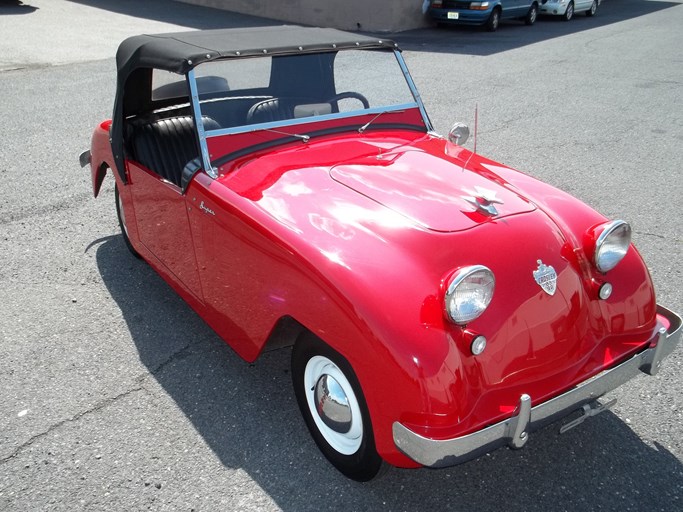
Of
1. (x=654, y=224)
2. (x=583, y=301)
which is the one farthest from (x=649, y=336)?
(x=654, y=224)

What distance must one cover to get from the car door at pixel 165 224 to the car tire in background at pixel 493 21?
13.9m

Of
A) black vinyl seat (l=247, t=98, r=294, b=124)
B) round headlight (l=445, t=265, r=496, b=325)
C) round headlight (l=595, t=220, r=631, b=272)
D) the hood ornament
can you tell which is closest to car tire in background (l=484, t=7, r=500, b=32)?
black vinyl seat (l=247, t=98, r=294, b=124)

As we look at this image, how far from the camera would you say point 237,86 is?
3.57 m

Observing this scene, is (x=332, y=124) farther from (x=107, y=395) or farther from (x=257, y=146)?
(x=107, y=395)

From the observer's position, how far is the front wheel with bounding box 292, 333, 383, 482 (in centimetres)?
258

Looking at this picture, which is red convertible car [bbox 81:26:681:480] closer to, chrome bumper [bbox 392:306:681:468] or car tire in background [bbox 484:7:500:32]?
chrome bumper [bbox 392:306:681:468]

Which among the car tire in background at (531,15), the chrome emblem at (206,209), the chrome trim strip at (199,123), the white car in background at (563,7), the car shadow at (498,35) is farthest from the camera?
the white car in background at (563,7)

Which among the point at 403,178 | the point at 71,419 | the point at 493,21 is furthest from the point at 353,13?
the point at 71,419

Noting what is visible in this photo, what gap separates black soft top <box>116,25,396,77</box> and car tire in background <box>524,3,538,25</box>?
15.1m

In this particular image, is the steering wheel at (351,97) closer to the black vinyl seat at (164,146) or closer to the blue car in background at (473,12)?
the black vinyl seat at (164,146)

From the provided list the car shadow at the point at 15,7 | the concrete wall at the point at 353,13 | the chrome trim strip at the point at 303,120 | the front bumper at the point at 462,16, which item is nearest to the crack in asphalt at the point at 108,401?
the chrome trim strip at the point at 303,120

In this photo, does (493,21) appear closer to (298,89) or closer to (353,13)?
(353,13)

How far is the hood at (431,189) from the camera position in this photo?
2840 mm

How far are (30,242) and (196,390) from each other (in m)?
2.29
